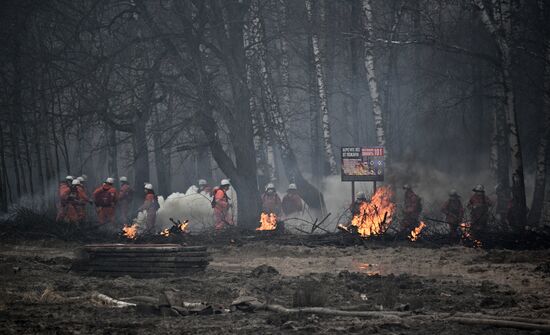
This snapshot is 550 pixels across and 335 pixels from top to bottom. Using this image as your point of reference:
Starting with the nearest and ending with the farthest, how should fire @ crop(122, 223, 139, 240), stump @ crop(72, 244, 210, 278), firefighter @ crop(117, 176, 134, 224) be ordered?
stump @ crop(72, 244, 210, 278) → fire @ crop(122, 223, 139, 240) → firefighter @ crop(117, 176, 134, 224)

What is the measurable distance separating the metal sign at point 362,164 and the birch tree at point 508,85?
3.53 meters

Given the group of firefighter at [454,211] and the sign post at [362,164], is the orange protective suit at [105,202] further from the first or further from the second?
the group of firefighter at [454,211]

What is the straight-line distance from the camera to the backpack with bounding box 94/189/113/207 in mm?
25875

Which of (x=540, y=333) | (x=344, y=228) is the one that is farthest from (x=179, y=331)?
(x=344, y=228)

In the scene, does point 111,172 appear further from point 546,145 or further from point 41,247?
point 546,145

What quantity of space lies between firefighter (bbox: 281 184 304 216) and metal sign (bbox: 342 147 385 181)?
5.16 m

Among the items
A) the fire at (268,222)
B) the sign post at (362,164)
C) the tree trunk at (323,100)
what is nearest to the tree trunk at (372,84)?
the tree trunk at (323,100)

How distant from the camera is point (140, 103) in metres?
23.0

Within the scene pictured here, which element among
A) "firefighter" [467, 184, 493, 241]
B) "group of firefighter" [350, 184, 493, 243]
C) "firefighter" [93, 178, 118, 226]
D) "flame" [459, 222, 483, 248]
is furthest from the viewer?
"firefighter" [93, 178, 118, 226]

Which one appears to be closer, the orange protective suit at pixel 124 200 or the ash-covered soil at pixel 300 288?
the ash-covered soil at pixel 300 288

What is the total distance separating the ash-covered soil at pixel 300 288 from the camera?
10.2 meters

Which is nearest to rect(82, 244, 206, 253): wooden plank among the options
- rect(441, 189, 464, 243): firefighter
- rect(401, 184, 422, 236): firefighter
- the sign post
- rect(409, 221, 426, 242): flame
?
rect(409, 221, 426, 242): flame

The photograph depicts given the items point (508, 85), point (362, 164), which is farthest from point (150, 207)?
point (508, 85)

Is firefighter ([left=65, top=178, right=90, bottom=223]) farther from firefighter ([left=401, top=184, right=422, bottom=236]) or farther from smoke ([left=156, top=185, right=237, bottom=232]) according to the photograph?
firefighter ([left=401, top=184, right=422, bottom=236])
